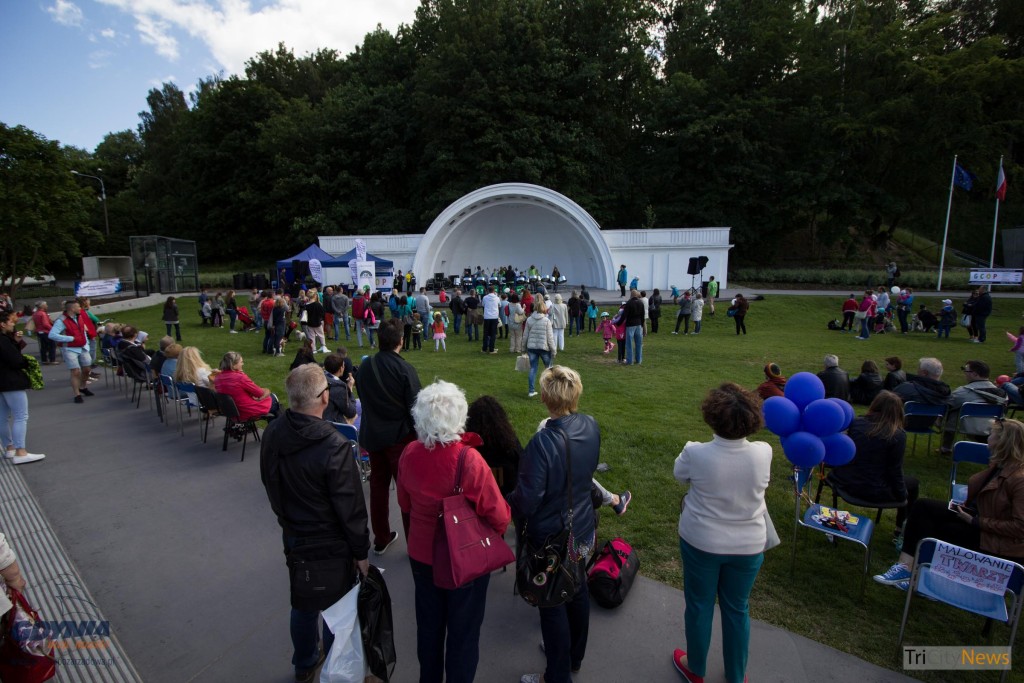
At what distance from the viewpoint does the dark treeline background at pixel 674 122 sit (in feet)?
96.1

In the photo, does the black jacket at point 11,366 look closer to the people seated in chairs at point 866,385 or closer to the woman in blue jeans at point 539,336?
the woman in blue jeans at point 539,336

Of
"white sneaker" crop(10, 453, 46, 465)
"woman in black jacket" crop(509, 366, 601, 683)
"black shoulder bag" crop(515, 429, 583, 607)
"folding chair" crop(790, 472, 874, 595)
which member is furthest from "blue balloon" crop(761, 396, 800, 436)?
"white sneaker" crop(10, 453, 46, 465)

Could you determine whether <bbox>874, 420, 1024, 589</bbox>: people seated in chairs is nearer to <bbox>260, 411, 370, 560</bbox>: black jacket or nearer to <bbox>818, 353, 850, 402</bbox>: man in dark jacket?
<bbox>260, 411, 370, 560</bbox>: black jacket

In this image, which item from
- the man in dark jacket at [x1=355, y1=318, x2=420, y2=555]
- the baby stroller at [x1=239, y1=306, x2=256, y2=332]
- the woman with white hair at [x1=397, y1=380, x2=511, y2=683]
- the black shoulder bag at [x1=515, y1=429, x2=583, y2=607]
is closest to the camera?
the woman with white hair at [x1=397, y1=380, x2=511, y2=683]

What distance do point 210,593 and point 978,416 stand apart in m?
7.78

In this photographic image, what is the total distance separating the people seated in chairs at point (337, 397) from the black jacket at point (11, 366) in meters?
3.64

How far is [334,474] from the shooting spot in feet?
8.46

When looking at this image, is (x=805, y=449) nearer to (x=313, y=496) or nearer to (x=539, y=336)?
(x=313, y=496)

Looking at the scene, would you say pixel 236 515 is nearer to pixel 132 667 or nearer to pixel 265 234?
pixel 132 667

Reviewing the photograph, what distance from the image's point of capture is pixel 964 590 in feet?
9.98

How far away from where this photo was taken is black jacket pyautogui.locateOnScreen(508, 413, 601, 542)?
263 centimetres

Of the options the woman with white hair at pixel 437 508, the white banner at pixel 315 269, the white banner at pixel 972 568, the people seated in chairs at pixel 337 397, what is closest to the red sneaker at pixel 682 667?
the woman with white hair at pixel 437 508

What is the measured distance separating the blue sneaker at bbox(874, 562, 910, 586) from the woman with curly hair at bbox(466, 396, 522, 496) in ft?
9.02

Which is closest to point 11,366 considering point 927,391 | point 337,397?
point 337,397
